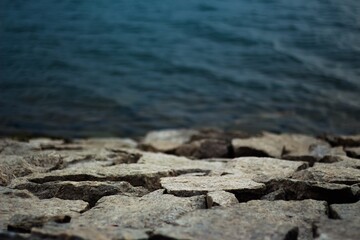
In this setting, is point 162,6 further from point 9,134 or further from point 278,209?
point 278,209

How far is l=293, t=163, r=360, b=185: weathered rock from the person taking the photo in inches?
108

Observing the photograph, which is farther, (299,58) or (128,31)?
(128,31)

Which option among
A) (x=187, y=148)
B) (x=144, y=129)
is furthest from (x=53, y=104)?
(x=187, y=148)

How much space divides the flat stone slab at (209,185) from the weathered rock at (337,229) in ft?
2.26

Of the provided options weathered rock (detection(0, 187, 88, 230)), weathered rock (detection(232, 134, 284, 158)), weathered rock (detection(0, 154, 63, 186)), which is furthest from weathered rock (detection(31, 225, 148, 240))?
weathered rock (detection(232, 134, 284, 158))

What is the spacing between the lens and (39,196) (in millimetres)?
2676

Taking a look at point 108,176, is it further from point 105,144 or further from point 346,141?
point 346,141

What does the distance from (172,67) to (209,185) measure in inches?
300

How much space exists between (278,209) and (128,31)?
7238mm

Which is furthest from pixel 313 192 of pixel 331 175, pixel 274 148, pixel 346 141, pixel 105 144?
pixel 105 144

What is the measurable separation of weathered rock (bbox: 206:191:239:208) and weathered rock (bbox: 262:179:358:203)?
0.27m

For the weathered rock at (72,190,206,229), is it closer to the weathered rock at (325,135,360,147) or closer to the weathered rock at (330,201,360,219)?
the weathered rock at (330,201,360,219)

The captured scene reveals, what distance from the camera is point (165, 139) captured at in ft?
24.0

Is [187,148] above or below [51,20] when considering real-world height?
below
